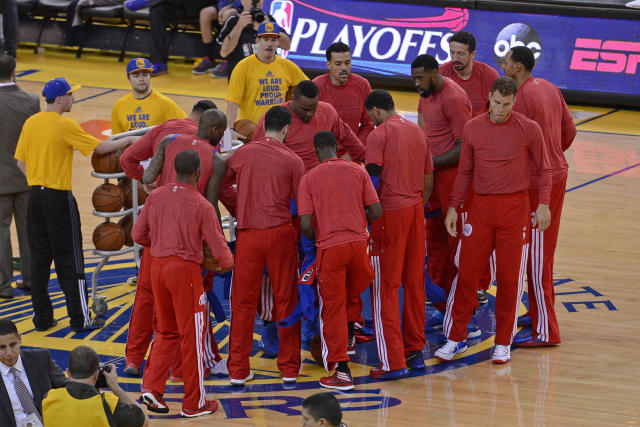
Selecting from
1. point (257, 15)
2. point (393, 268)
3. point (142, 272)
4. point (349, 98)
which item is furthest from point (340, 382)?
point (257, 15)

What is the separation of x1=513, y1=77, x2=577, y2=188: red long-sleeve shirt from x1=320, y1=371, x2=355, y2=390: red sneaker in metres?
2.08

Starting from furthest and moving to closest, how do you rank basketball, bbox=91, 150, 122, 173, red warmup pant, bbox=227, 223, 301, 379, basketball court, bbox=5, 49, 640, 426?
basketball, bbox=91, 150, 122, 173 → red warmup pant, bbox=227, 223, 301, 379 → basketball court, bbox=5, 49, 640, 426

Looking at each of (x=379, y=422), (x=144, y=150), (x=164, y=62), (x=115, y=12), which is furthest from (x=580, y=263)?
(x=115, y=12)

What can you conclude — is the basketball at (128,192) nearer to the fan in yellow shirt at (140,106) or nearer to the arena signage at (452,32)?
the fan in yellow shirt at (140,106)

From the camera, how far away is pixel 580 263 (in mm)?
9695

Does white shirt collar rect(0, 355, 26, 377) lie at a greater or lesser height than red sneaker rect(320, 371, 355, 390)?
greater

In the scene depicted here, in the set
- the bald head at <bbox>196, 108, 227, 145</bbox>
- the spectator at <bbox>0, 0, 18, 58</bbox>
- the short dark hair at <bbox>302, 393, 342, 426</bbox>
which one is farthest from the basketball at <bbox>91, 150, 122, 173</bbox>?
the spectator at <bbox>0, 0, 18, 58</bbox>

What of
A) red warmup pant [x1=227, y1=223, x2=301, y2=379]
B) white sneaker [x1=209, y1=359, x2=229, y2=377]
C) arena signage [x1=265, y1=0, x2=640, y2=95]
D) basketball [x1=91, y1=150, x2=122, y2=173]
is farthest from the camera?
arena signage [x1=265, y1=0, x2=640, y2=95]

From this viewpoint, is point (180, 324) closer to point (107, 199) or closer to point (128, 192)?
point (107, 199)

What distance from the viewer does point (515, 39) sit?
50.2 feet

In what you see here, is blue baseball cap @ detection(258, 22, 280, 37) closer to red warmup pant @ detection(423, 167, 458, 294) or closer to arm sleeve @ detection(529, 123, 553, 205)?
red warmup pant @ detection(423, 167, 458, 294)

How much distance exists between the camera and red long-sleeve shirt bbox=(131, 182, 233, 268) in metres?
6.43

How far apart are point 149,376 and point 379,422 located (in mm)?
1584

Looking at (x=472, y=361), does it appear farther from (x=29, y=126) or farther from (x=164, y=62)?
(x=164, y=62)
